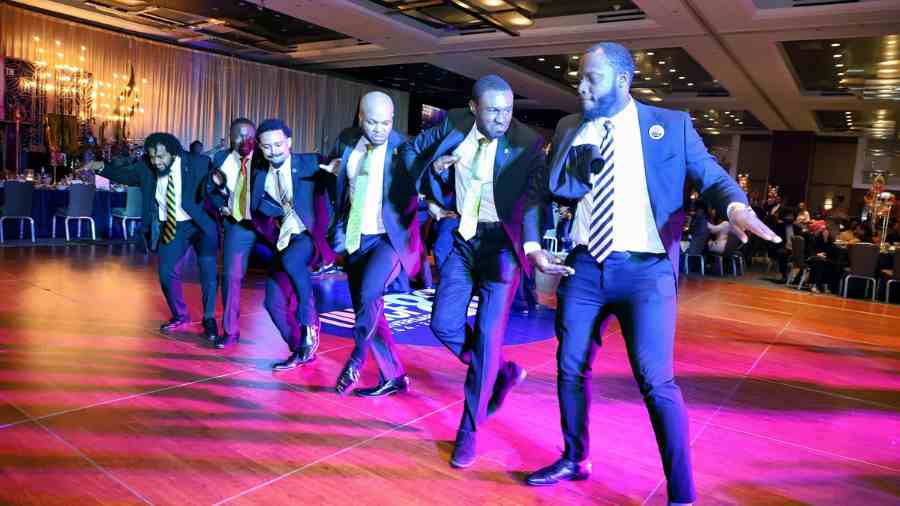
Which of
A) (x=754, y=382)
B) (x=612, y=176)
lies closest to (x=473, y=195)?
(x=612, y=176)

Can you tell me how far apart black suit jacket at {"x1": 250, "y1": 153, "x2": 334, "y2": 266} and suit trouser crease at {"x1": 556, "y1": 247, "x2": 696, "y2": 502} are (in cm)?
181

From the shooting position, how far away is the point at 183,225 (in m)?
4.73

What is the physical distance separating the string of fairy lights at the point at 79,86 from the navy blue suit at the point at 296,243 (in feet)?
37.6

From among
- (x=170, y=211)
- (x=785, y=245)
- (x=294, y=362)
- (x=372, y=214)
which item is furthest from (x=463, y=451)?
(x=785, y=245)

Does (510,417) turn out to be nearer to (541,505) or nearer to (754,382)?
(541,505)

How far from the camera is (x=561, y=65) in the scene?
14656 mm

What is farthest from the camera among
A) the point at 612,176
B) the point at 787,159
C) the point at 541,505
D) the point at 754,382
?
the point at 787,159

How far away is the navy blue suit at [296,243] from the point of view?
3902 millimetres

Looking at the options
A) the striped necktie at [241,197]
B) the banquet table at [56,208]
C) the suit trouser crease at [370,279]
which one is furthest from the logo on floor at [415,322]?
the banquet table at [56,208]

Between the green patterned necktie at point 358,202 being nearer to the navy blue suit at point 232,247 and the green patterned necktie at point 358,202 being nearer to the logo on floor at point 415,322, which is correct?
the navy blue suit at point 232,247

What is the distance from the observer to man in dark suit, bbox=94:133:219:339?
465 centimetres

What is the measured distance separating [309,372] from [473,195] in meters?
1.83

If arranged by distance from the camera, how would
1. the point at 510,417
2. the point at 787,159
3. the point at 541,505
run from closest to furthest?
the point at 541,505, the point at 510,417, the point at 787,159

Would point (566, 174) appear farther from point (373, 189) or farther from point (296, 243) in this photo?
point (296, 243)
